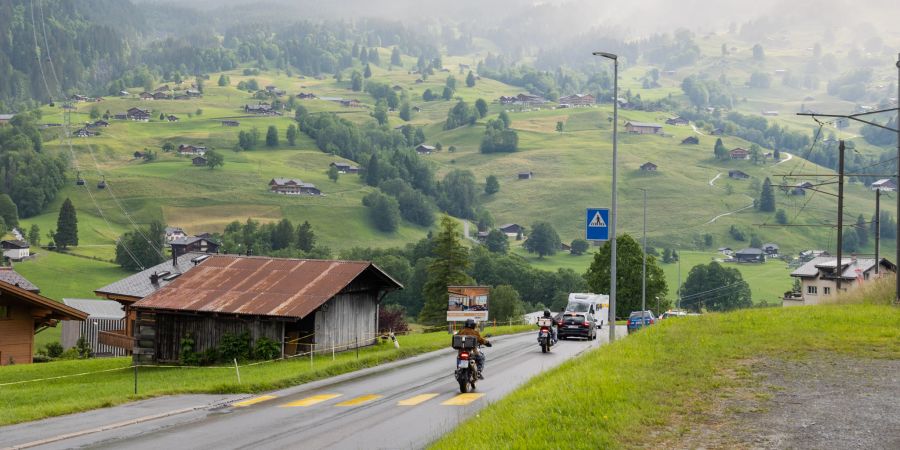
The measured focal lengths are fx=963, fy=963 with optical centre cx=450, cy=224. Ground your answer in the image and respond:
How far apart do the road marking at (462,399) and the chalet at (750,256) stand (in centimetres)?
17498

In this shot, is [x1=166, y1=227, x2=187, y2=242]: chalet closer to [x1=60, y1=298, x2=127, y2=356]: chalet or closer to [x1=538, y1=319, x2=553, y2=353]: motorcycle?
[x1=60, y1=298, x2=127, y2=356]: chalet

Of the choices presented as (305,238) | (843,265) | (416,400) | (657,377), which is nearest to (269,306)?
(416,400)

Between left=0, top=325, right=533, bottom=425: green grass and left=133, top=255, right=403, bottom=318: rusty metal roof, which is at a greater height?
left=133, top=255, right=403, bottom=318: rusty metal roof

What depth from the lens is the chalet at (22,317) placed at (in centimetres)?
4516

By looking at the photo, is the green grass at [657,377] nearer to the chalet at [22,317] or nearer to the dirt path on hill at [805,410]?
the dirt path on hill at [805,410]

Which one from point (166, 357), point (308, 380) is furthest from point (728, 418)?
point (166, 357)

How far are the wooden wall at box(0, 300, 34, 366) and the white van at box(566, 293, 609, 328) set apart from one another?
29959 mm

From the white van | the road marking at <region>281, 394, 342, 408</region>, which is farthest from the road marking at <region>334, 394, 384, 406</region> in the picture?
the white van

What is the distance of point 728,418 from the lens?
53.1 ft

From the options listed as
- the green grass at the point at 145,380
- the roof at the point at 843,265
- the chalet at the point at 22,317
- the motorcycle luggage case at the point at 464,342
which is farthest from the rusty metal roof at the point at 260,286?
the roof at the point at 843,265

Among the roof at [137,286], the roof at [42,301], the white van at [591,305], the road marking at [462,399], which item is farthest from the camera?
the roof at [137,286]

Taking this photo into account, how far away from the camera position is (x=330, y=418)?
71.4ft

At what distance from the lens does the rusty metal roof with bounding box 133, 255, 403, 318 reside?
42.6 metres

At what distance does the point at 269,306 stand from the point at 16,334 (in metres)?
14.6
